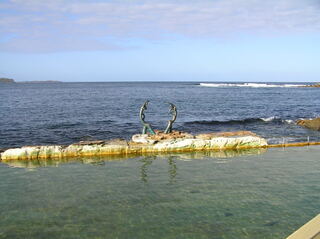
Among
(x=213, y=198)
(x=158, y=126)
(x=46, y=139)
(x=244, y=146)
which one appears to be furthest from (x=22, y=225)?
(x=158, y=126)

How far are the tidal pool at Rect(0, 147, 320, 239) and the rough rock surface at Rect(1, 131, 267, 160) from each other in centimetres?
97

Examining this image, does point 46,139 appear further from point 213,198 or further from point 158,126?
point 213,198

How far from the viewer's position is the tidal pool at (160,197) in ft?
32.8

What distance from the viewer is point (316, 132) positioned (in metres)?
31.7

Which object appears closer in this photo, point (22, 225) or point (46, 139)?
point (22, 225)

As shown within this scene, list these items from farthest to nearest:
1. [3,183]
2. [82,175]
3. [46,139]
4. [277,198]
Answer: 1. [46,139]
2. [82,175]
3. [3,183]
4. [277,198]

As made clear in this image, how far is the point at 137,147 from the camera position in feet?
68.3

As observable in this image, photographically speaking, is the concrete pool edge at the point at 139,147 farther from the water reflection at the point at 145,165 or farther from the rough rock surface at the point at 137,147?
the water reflection at the point at 145,165

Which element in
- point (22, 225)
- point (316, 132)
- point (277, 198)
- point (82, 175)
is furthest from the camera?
point (316, 132)

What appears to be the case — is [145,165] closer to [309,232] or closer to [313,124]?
Result: [309,232]

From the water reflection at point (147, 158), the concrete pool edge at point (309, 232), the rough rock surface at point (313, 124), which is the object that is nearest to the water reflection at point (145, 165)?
the water reflection at point (147, 158)

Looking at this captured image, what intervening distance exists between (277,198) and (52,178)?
10221 mm

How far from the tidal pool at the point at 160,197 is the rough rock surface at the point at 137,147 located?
0.97 metres

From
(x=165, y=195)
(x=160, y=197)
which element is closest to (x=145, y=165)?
(x=165, y=195)
